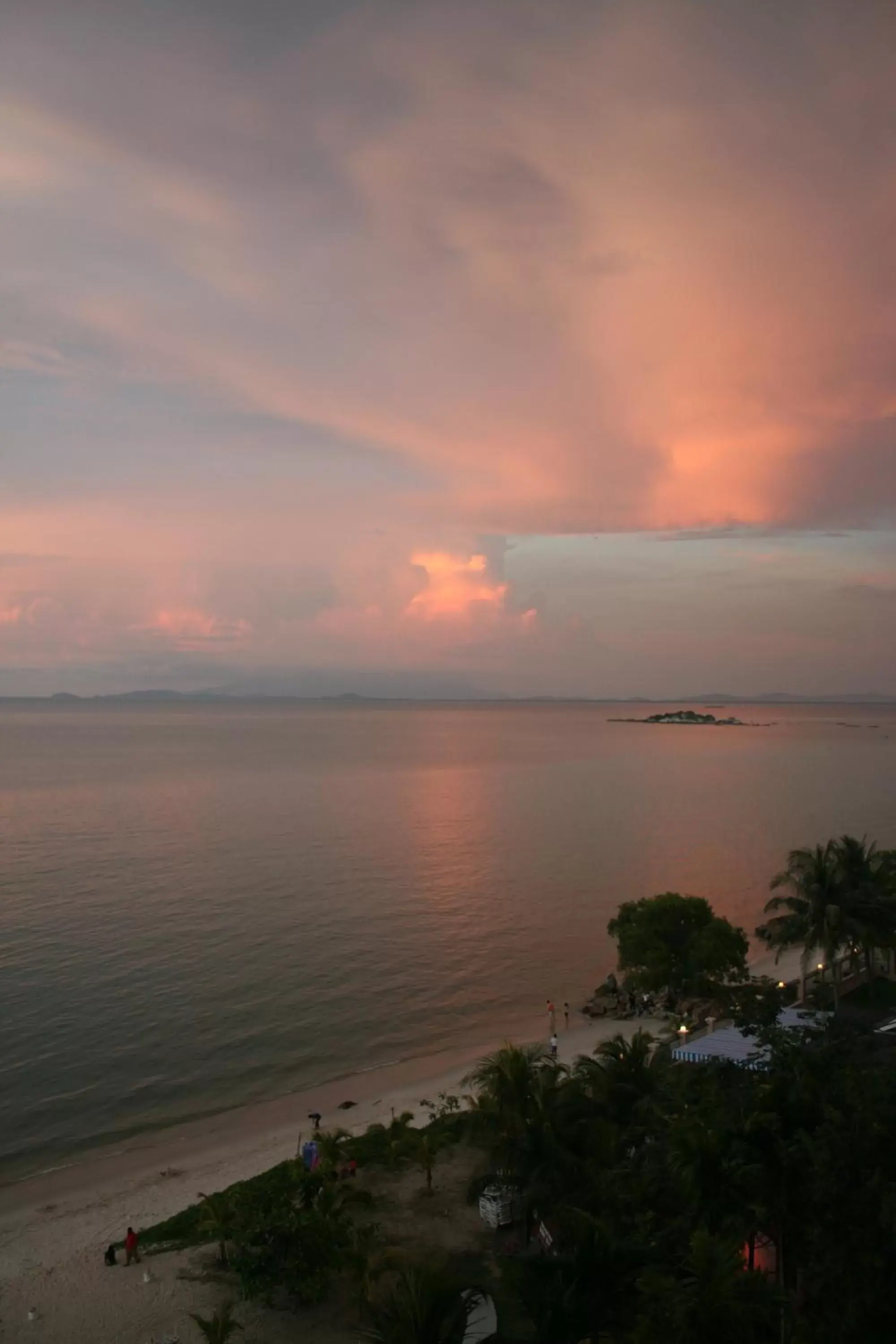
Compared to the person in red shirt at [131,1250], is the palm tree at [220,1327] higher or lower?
higher

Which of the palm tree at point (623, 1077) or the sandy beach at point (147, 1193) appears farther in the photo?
the palm tree at point (623, 1077)

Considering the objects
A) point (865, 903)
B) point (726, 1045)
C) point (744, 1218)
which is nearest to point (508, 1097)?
point (744, 1218)

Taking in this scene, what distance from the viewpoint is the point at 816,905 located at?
32938 millimetres

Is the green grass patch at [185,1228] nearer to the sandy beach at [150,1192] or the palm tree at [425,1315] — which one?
the sandy beach at [150,1192]

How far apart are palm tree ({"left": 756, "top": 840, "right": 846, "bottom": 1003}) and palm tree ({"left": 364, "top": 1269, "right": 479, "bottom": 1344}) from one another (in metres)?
22.2

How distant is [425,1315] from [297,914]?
155 ft

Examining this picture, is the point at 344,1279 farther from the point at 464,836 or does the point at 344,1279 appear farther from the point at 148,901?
the point at 464,836

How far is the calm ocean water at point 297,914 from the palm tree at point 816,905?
50.9 ft

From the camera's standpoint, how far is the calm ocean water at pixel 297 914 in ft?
121

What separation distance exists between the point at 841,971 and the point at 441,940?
75.9 ft

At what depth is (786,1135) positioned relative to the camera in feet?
47.7

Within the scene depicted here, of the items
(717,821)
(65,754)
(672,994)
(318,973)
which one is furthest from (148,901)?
(65,754)

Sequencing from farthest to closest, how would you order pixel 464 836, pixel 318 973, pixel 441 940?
pixel 464 836 → pixel 441 940 → pixel 318 973

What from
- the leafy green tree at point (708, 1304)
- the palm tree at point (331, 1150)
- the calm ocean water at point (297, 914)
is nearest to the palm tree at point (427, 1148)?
the palm tree at point (331, 1150)
